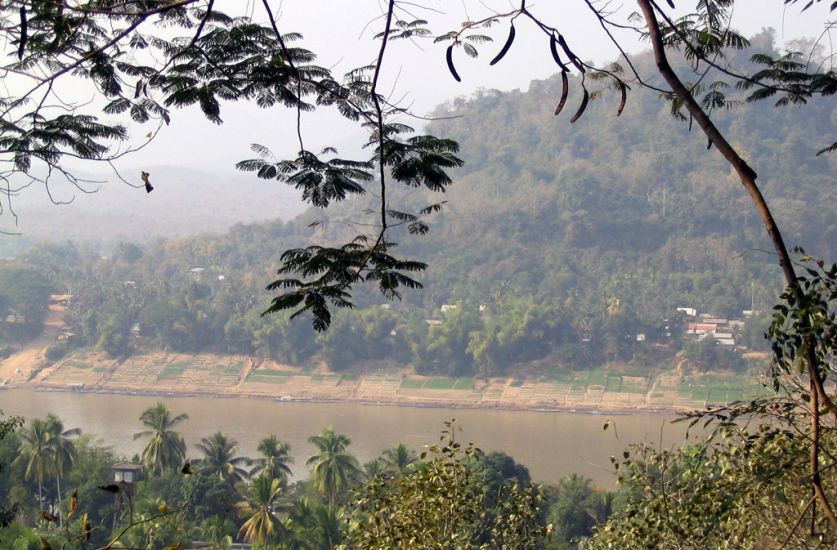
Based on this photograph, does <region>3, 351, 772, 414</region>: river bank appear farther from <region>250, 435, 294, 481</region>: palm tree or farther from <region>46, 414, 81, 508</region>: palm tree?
<region>46, 414, 81, 508</region>: palm tree

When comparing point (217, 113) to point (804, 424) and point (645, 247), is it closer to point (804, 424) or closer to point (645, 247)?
point (804, 424)

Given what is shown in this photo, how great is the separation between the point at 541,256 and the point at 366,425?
449 inches

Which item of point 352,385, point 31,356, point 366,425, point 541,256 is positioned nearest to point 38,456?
point 366,425

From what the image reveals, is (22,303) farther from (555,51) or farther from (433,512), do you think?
(555,51)

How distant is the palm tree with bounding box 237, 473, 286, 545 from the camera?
31.8ft

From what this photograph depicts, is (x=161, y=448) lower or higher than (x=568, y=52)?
lower

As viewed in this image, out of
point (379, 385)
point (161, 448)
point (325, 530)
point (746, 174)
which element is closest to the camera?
point (746, 174)

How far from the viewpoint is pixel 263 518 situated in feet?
32.0

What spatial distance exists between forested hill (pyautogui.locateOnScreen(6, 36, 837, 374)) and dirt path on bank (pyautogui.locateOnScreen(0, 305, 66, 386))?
872 millimetres

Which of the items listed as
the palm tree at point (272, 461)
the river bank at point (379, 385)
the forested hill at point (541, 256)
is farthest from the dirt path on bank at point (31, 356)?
the palm tree at point (272, 461)

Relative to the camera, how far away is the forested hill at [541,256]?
969 inches

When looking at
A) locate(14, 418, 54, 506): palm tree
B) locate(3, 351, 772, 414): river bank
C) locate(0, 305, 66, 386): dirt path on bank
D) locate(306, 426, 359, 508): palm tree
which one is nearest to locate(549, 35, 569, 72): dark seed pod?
locate(306, 426, 359, 508): palm tree

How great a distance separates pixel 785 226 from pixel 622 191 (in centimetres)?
564

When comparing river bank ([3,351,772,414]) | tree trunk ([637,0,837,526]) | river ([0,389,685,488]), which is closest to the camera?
tree trunk ([637,0,837,526])
